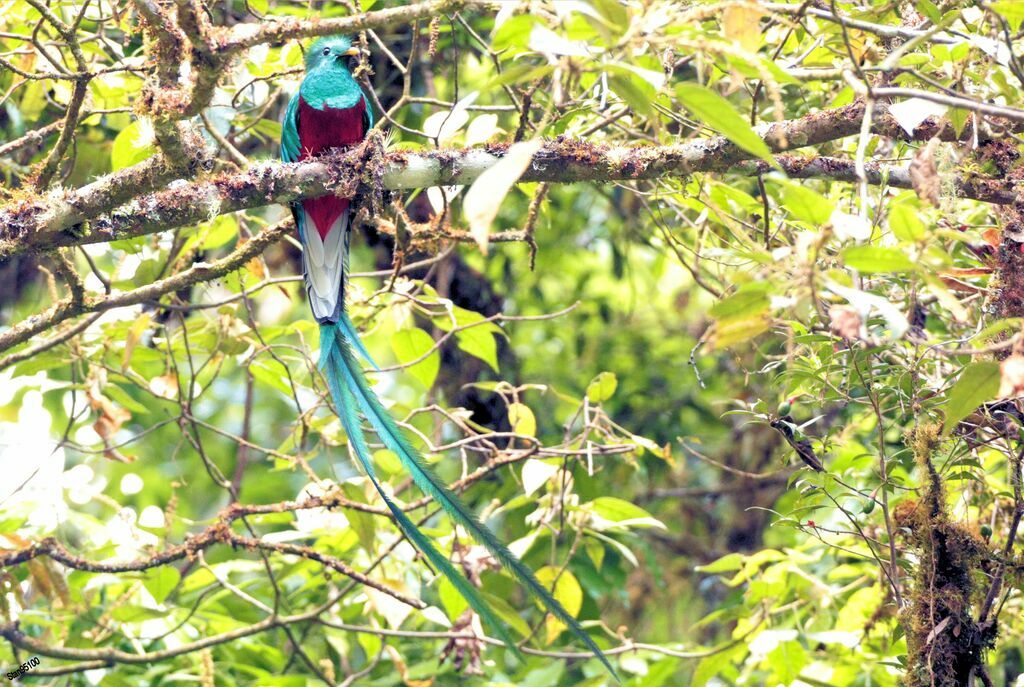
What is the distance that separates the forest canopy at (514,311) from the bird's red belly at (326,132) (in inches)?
1.8

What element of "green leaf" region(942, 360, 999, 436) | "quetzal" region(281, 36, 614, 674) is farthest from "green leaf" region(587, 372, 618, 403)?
"green leaf" region(942, 360, 999, 436)

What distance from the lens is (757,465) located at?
3.85m

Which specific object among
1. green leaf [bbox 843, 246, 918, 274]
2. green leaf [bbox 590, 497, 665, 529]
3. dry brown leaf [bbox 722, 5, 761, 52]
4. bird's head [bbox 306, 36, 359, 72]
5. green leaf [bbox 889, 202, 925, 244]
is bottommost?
green leaf [bbox 590, 497, 665, 529]

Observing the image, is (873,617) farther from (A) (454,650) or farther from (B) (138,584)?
(B) (138,584)

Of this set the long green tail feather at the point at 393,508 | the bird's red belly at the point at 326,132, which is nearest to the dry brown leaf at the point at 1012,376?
the long green tail feather at the point at 393,508

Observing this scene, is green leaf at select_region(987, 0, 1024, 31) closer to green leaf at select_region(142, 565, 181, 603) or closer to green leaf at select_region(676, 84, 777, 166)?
green leaf at select_region(676, 84, 777, 166)

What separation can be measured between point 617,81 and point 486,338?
1.28 meters

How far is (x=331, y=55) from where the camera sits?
2590mm

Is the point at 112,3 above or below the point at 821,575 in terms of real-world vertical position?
above

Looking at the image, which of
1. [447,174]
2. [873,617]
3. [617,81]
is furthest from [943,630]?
[447,174]

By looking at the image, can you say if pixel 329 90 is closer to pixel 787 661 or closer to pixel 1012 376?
Result: pixel 787 661

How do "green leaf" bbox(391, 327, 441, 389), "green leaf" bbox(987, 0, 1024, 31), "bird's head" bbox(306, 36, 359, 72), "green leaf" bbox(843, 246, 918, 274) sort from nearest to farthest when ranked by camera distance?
"green leaf" bbox(843, 246, 918, 274) → "green leaf" bbox(987, 0, 1024, 31) → "green leaf" bbox(391, 327, 441, 389) → "bird's head" bbox(306, 36, 359, 72)

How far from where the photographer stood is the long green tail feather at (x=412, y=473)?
1764 mm

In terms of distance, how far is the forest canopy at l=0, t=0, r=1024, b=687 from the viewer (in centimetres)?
134
